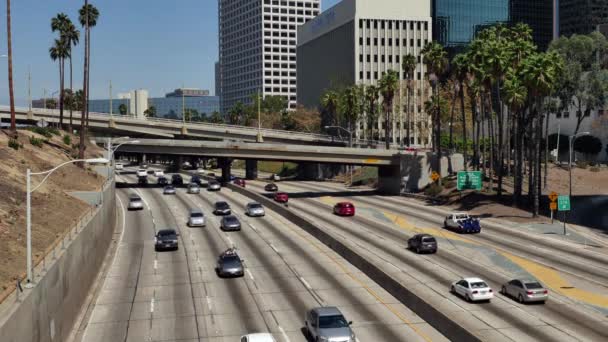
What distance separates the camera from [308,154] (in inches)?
3765

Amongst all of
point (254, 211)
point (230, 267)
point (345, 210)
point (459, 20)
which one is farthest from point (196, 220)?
point (459, 20)

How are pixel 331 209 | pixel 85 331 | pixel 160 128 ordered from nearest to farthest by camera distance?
1. pixel 85 331
2. pixel 331 209
3. pixel 160 128

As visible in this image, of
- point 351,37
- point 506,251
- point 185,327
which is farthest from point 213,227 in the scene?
point 351,37

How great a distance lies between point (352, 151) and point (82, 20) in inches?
1686

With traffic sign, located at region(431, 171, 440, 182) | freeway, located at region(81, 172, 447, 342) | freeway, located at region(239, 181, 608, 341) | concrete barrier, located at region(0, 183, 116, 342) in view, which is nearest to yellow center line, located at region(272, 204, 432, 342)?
freeway, located at region(81, 172, 447, 342)

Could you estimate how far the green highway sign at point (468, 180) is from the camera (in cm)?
7988

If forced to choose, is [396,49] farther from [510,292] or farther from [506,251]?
[510,292]

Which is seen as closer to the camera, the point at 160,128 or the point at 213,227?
the point at 213,227

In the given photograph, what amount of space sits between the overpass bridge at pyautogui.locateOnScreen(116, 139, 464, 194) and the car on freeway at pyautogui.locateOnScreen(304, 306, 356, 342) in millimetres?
65103

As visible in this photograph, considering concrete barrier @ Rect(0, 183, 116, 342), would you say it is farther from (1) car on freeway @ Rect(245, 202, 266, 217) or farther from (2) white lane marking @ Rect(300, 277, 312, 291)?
(1) car on freeway @ Rect(245, 202, 266, 217)

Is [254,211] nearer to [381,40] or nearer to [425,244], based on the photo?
[425,244]

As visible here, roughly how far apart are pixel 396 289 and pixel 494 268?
12063mm

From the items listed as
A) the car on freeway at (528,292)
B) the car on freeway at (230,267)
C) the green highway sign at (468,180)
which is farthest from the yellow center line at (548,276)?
the car on freeway at (230,267)

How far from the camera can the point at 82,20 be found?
3666 inches
